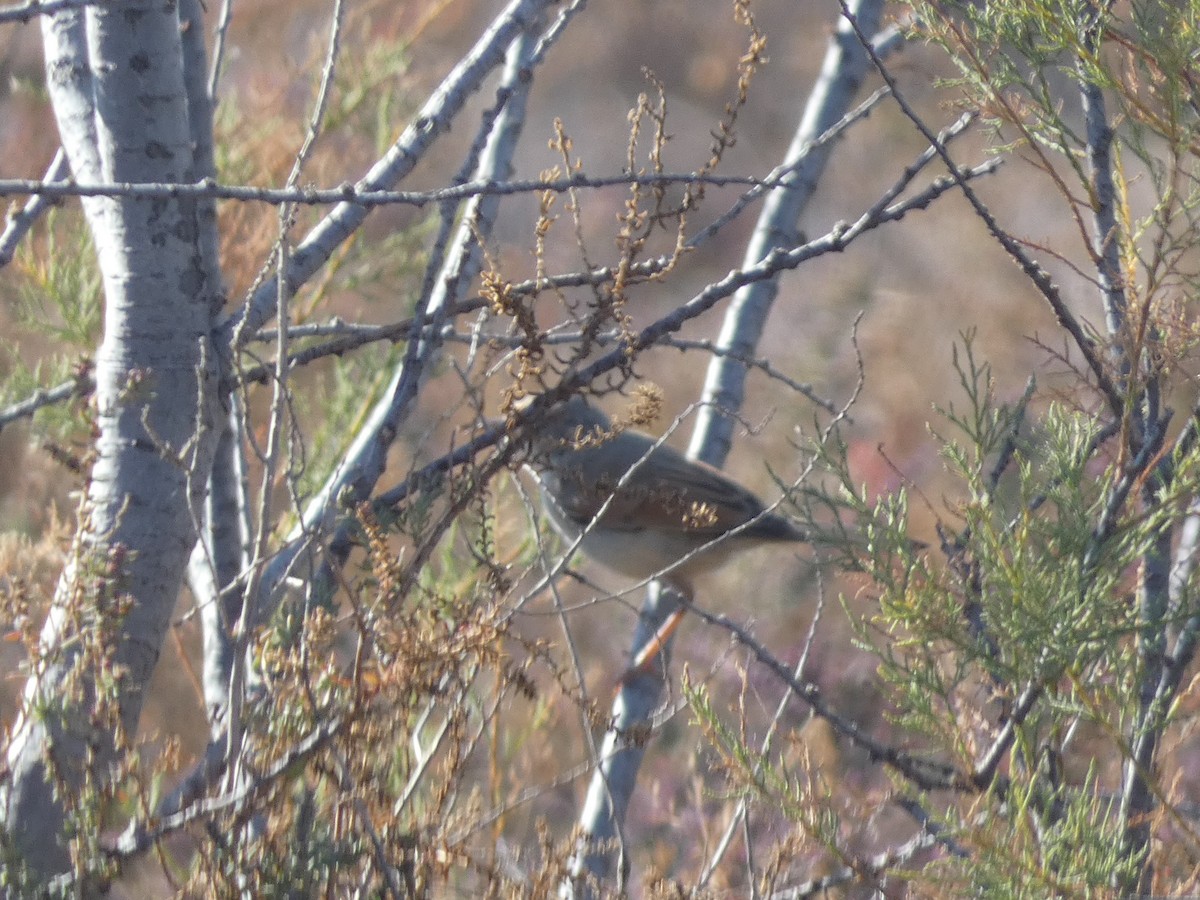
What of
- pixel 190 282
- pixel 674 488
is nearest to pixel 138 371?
pixel 190 282

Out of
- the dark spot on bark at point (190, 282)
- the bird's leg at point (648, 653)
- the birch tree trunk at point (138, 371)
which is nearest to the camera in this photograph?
the birch tree trunk at point (138, 371)

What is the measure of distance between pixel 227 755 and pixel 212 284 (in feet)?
2.96

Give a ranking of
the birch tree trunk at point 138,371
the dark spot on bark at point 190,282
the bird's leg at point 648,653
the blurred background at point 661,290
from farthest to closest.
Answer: the blurred background at point 661,290 < the bird's leg at point 648,653 < the dark spot on bark at point 190,282 < the birch tree trunk at point 138,371

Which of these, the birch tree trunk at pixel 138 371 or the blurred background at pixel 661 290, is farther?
the blurred background at pixel 661 290

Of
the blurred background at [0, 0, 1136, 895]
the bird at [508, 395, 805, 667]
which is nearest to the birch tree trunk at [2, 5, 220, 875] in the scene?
the blurred background at [0, 0, 1136, 895]

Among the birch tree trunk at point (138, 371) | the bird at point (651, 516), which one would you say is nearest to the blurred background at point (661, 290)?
the birch tree trunk at point (138, 371)

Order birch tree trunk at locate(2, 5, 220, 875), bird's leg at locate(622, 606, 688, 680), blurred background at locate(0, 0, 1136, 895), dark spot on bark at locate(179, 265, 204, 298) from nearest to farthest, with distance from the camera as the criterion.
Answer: birch tree trunk at locate(2, 5, 220, 875), dark spot on bark at locate(179, 265, 204, 298), bird's leg at locate(622, 606, 688, 680), blurred background at locate(0, 0, 1136, 895)

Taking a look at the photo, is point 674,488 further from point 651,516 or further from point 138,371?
point 138,371

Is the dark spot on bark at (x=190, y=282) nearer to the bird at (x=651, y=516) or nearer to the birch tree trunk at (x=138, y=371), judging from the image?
the birch tree trunk at (x=138, y=371)

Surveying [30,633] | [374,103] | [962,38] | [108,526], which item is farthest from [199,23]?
[374,103]

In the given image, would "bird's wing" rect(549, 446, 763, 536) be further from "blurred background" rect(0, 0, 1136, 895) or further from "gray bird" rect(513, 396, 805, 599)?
"blurred background" rect(0, 0, 1136, 895)

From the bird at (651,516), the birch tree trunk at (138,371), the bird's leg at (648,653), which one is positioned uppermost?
the birch tree trunk at (138,371)

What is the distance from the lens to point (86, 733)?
2.04 m

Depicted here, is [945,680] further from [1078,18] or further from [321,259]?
[321,259]
